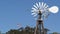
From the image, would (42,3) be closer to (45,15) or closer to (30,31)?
(45,15)

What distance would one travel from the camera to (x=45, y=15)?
222ft

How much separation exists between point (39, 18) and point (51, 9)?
11.0 ft

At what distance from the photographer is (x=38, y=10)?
67438 millimetres

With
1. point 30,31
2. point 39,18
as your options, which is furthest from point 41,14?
point 30,31

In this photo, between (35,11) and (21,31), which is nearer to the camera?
(35,11)

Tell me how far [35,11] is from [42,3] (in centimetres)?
240

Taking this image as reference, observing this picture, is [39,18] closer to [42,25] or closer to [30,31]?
[42,25]

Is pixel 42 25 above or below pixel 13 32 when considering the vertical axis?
below

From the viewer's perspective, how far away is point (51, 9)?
65.1 m

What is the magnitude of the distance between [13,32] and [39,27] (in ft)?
140

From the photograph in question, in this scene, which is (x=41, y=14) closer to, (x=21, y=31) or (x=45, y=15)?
(x=45, y=15)

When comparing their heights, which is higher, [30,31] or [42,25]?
[30,31]

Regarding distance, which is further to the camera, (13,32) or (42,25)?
(13,32)

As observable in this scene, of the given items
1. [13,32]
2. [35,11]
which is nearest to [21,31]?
[13,32]
